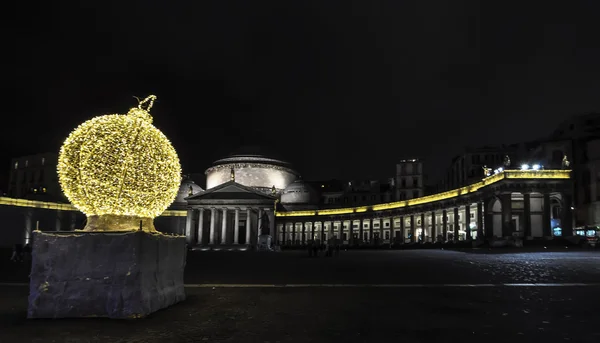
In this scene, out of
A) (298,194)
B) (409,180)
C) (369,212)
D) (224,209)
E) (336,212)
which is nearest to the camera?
(224,209)

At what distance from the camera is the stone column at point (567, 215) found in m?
60.2

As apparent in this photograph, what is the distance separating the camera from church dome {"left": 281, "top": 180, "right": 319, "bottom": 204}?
410 feet

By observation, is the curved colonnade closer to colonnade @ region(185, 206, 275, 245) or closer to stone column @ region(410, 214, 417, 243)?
stone column @ region(410, 214, 417, 243)

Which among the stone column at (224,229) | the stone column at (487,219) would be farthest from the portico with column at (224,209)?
the stone column at (487,219)

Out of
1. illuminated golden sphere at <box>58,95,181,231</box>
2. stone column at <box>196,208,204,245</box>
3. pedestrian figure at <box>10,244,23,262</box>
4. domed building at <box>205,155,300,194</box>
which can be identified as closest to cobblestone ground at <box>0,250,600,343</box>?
illuminated golden sphere at <box>58,95,181,231</box>

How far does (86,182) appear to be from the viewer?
1151 centimetres

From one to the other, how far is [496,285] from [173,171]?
12386mm

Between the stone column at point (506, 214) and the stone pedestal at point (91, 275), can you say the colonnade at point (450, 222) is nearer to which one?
the stone column at point (506, 214)

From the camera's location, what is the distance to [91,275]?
10.7 metres

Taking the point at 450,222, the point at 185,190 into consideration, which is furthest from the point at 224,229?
the point at 450,222

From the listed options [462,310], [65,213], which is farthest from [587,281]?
[65,213]

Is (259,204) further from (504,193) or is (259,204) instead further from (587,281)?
(587,281)

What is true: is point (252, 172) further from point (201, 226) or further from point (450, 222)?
point (450, 222)

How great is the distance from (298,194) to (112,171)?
374ft
